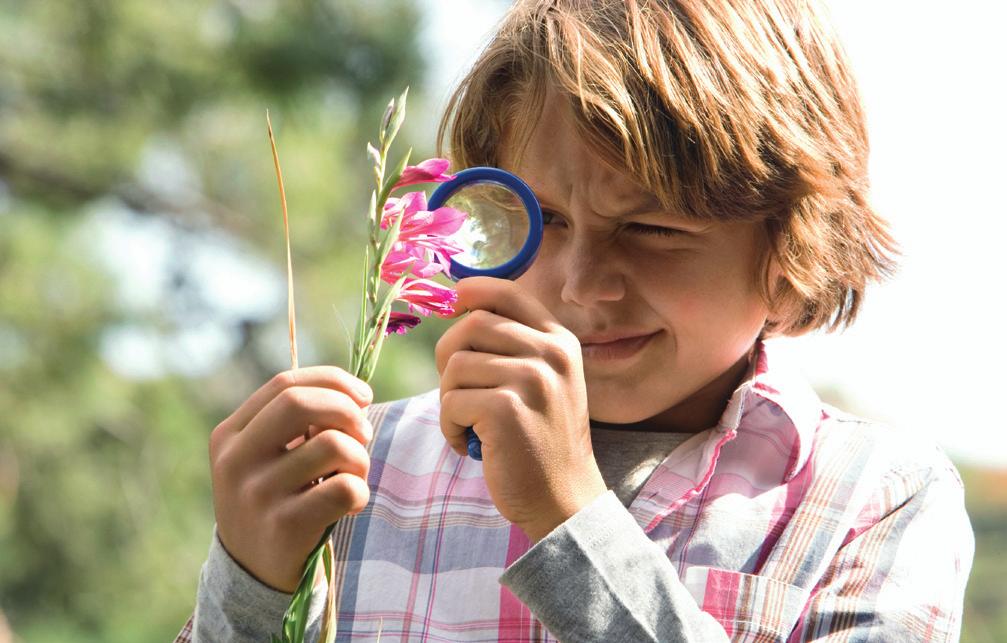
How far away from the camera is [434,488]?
1212mm

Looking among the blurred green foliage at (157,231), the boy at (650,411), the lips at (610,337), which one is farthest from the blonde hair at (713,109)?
the blurred green foliage at (157,231)

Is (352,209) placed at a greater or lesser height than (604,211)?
lesser

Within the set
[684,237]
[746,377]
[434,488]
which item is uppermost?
[684,237]

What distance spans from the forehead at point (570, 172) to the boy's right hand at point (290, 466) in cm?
35

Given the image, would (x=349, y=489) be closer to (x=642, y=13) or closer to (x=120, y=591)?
(x=642, y=13)

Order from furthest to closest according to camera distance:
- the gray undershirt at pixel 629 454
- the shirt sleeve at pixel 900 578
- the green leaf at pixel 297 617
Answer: the gray undershirt at pixel 629 454 < the shirt sleeve at pixel 900 578 < the green leaf at pixel 297 617

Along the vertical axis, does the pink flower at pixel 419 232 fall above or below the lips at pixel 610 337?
above

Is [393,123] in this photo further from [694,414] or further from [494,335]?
[694,414]

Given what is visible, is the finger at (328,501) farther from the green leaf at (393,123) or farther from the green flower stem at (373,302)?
the green leaf at (393,123)

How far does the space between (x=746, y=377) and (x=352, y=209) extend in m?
3.17

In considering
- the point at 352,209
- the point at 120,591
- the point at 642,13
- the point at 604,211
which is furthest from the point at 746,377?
the point at 120,591

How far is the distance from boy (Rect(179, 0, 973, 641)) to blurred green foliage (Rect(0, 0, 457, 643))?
2.56 metres

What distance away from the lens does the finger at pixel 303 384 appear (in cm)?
76

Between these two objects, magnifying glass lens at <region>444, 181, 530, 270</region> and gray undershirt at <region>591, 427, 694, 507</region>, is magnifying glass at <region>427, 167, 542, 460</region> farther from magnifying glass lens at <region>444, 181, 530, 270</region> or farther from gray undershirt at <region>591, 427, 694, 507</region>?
gray undershirt at <region>591, 427, 694, 507</region>
